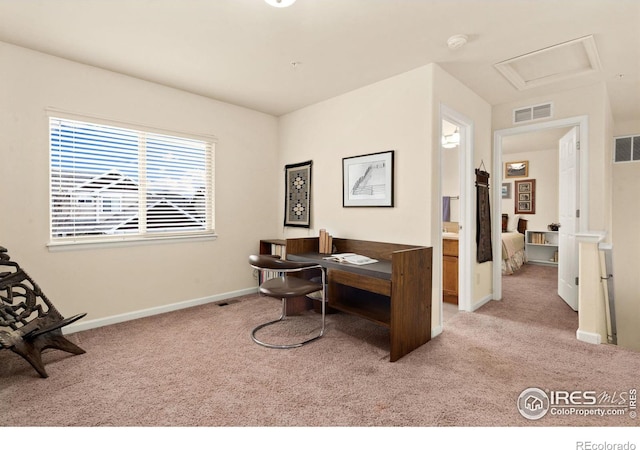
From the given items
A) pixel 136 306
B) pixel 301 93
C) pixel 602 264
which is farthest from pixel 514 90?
pixel 136 306

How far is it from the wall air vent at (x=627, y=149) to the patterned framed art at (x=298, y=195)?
14.9 ft

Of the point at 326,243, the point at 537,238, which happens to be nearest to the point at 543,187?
the point at 537,238

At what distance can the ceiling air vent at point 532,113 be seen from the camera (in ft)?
11.8

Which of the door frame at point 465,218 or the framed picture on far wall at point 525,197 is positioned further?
the framed picture on far wall at point 525,197

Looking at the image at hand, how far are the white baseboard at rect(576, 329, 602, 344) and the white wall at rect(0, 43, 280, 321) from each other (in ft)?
11.7

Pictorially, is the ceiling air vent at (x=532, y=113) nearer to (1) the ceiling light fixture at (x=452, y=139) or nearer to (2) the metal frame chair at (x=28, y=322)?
(1) the ceiling light fixture at (x=452, y=139)

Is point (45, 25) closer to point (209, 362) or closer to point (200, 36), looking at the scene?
point (200, 36)

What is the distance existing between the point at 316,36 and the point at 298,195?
2078 millimetres

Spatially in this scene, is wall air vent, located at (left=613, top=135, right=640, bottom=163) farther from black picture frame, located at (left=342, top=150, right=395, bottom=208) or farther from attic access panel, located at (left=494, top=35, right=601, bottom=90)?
black picture frame, located at (left=342, top=150, right=395, bottom=208)

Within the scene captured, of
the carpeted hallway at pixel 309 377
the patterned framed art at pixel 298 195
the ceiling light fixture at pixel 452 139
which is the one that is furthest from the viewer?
the ceiling light fixture at pixel 452 139

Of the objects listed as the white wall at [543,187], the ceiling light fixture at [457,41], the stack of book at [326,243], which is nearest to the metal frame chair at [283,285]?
the stack of book at [326,243]

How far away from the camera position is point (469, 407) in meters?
1.81

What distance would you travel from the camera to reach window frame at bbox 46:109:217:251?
281 centimetres

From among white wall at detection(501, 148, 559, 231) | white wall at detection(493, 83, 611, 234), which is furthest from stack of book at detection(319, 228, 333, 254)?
white wall at detection(501, 148, 559, 231)
